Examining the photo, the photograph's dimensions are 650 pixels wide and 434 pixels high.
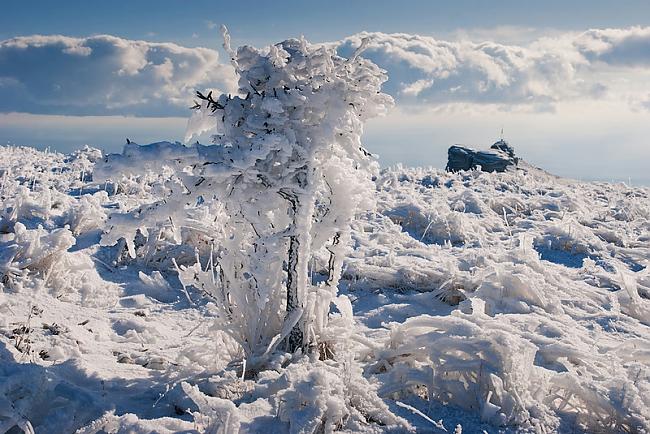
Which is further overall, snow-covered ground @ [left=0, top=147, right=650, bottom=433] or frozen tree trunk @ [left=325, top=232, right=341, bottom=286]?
frozen tree trunk @ [left=325, top=232, right=341, bottom=286]

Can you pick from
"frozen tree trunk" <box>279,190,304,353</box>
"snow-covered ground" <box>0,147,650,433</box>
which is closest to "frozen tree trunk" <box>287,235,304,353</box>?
"frozen tree trunk" <box>279,190,304,353</box>

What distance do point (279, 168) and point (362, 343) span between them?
1.40 metres

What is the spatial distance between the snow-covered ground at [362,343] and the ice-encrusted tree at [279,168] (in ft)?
0.83

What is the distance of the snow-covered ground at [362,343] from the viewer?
116 inches

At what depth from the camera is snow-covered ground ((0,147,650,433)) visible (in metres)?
2.94

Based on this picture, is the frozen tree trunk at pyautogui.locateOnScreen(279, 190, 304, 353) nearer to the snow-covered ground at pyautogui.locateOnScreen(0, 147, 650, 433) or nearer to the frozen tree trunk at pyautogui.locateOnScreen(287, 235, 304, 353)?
the frozen tree trunk at pyautogui.locateOnScreen(287, 235, 304, 353)

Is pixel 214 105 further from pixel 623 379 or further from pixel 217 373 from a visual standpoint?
pixel 623 379

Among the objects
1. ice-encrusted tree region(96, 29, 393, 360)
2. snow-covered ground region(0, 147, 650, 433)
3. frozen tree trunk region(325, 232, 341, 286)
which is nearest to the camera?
snow-covered ground region(0, 147, 650, 433)

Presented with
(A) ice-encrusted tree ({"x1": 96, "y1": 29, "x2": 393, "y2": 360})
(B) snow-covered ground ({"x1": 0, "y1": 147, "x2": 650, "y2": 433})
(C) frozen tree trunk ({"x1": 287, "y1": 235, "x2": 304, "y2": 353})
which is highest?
(A) ice-encrusted tree ({"x1": 96, "y1": 29, "x2": 393, "y2": 360})

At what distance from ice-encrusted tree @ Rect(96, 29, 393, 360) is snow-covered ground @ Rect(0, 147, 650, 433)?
253 mm

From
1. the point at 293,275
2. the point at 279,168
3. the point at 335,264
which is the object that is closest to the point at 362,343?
the point at 335,264

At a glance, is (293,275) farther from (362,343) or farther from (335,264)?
(362,343)

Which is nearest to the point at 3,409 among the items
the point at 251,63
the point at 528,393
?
the point at 251,63

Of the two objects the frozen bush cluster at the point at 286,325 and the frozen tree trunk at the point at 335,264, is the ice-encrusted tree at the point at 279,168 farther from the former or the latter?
the frozen tree trunk at the point at 335,264
